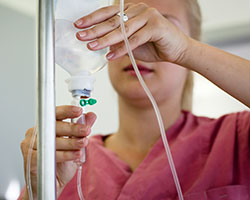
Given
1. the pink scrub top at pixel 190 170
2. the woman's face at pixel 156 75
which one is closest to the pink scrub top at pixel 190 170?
the pink scrub top at pixel 190 170

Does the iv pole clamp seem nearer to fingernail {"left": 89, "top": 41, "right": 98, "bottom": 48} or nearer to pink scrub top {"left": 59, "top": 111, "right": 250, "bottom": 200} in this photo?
fingernail {"left": 89, "top": 41, "right": 98, "bottom": 48}

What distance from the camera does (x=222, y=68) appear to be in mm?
554

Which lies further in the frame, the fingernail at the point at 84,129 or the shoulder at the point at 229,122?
the shoulder at the point at 229,122

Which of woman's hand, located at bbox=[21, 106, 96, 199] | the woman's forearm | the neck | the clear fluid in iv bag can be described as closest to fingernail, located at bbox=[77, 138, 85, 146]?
woman's hand, located at bbox=[21, 106, 96, 199]

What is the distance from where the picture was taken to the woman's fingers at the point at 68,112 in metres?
0.54

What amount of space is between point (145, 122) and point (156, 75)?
143mm

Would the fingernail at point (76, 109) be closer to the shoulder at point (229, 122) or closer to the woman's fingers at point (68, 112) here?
the woman's fingers at point (68, 112)

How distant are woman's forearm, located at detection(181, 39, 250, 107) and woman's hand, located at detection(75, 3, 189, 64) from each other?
2cm

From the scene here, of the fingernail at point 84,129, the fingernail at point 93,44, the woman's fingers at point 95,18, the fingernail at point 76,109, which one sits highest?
the woman's fingers at point 95,18

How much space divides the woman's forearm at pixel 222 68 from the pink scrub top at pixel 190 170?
0.19 m

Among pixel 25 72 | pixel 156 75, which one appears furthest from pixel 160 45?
pixel 25 72

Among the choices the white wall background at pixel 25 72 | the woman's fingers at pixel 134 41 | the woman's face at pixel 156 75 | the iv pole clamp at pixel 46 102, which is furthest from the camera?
the white wall background at pixel 25 72

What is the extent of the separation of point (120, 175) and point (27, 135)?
0.78ft

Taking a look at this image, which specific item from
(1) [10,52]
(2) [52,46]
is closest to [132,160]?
(2) [52,46]
